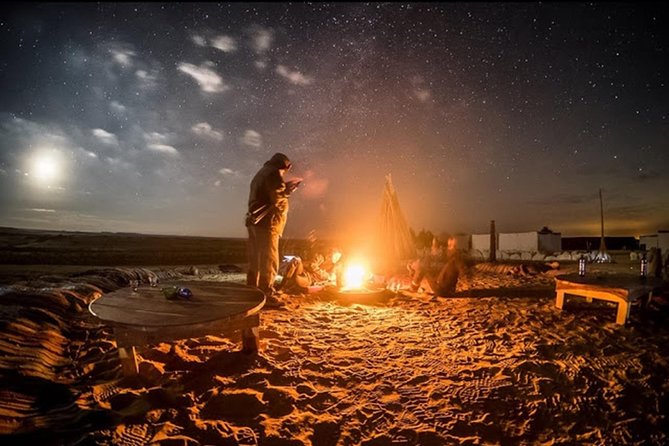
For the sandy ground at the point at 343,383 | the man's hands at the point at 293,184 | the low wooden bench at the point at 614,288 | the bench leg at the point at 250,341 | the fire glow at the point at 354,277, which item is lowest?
the sandy ground at the point at 343,383

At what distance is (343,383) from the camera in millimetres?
3223

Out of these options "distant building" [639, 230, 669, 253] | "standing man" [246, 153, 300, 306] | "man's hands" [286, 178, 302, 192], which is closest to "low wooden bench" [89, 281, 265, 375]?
"standing man" [246, 153, 300, 306]

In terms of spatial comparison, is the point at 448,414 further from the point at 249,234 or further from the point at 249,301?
the point at 249,234

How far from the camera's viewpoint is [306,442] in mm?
2391

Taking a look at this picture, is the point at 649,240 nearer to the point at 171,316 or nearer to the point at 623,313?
the point at 623,313

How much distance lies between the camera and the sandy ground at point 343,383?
2467 mm

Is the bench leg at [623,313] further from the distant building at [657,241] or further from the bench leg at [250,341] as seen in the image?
the distant building at [657,241]

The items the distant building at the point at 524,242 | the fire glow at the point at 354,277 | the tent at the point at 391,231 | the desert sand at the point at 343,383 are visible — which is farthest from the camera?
the distant building at the point at 524,242

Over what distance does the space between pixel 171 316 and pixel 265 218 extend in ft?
9.08

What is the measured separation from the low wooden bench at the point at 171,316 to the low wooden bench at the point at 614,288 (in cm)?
571

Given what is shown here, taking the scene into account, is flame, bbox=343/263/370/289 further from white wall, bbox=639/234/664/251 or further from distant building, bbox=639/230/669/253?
white wall, bbox=639/234/664/251

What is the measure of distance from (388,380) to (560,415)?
159 centimetres

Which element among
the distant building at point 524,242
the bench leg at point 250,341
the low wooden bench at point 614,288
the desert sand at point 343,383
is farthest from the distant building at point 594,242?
the bench leg at point 250,341

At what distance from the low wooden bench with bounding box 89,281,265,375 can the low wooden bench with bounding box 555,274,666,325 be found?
5.71 m
